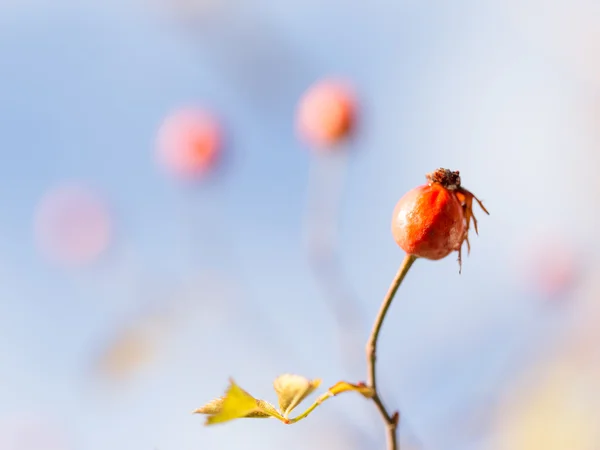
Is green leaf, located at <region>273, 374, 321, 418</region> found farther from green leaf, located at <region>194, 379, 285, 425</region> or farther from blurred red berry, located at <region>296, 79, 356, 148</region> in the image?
blurred red berry, located at <region>296, 79, 356, 148</region>

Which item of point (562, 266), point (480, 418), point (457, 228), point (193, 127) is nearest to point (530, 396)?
point (480, 418)

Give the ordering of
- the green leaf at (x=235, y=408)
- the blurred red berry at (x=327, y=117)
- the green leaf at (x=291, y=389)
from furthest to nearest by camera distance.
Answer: the blurred red berry at (x=327, y=117) → the green leaf at (x=291, y=389) → the green leaf at (x=235, y=408)

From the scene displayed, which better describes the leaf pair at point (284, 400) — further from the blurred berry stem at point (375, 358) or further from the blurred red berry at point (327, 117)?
the blurred red berry at point (327, 117)

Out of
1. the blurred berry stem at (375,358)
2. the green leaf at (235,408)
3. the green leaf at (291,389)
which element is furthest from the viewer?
the blurred berry stem at (375,358)

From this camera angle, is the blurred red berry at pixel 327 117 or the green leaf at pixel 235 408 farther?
the blurred red berry at pixel 327 117

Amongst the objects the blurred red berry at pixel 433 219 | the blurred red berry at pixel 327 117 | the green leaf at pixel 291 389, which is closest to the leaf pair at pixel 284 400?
the green leaf at pixel 291 389

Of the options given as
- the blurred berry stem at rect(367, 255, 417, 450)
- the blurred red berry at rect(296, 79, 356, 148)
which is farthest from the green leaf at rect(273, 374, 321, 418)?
the blurred red berry at rect(296, 79, 356, 148)
